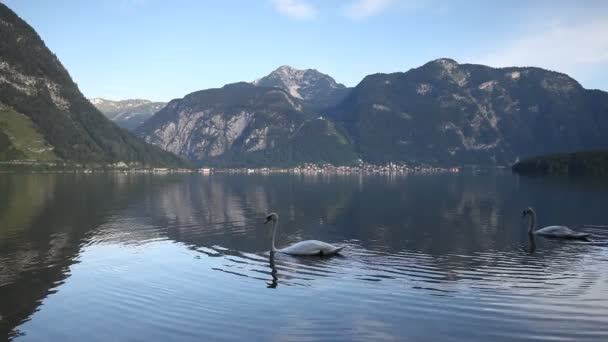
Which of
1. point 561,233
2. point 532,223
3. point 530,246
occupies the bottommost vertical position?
point 530,246

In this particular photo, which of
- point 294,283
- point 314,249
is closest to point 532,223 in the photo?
point 314,249

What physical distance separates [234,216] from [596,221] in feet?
137

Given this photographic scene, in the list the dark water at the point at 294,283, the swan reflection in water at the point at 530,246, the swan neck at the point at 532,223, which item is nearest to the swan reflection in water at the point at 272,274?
the dark water at the point at 294,283

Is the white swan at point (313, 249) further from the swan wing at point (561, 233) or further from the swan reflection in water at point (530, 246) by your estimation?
the swan wing at point (561, 233)

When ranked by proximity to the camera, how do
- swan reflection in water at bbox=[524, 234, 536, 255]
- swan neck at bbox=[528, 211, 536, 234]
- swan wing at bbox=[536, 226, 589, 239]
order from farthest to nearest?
swan neck at bbox=[528, 211, 536, 234] → swan wing at bbox=[536, 226, 589, 239] → swan reflection in water at bbox=[524, 234, 536, 255]

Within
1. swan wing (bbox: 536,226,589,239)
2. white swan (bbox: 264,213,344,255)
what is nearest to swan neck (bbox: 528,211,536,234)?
swan wing (bbox: 536,226,589,239)

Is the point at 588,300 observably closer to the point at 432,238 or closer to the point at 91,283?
the point at 432,238

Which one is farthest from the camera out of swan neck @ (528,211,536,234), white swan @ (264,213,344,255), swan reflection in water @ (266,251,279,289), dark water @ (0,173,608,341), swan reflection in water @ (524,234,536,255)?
swan neck @ (528,211,536,234)

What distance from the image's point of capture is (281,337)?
62.4 feet

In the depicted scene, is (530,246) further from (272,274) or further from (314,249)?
(272,274)

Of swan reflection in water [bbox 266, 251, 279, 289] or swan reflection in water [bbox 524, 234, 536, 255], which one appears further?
swan reflection in water [bbox 524, 234, 536, 255]

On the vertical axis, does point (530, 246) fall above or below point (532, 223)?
below

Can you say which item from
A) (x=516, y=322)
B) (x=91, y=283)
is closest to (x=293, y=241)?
(x=91, y=283)

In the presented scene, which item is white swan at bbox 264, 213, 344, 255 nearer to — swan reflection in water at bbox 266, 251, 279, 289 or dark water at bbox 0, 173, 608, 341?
dark water at bbox 0, 173, 608, 341
